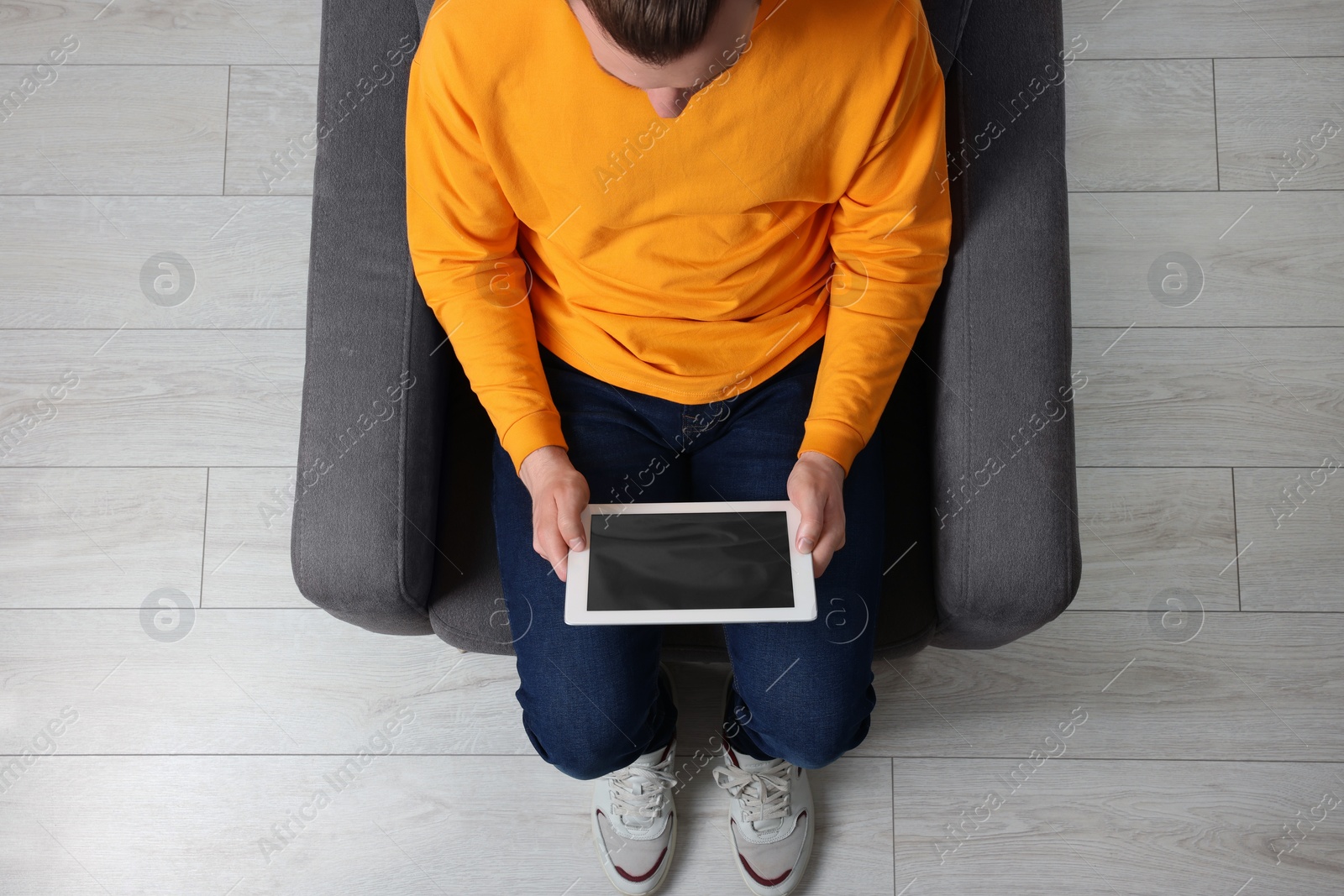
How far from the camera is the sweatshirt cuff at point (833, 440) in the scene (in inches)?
39.4

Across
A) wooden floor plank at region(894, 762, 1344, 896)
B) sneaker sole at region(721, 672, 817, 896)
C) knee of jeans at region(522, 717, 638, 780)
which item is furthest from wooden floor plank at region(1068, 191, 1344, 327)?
knee of jeans at region(522, 717, 638, 780)

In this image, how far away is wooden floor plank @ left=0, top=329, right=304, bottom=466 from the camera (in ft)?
5.01

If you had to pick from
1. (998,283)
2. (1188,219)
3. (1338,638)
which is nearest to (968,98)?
(998,283)

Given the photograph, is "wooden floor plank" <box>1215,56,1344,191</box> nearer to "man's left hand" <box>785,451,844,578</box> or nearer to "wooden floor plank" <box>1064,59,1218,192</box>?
"wooden floor plank" <box>1064,59,1218,192</box>

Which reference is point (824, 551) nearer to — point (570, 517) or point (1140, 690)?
point (570, 517)

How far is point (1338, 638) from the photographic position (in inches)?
57.2

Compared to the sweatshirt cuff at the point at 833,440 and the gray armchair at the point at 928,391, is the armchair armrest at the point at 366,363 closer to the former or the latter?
the gray armchair at the point at 928,391

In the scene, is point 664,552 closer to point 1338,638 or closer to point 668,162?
point 668,162

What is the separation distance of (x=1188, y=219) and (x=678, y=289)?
1.11 m

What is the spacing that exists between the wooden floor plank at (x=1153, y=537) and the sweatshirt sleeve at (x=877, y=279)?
66 centimetres

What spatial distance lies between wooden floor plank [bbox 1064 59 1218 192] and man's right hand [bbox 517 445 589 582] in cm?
116

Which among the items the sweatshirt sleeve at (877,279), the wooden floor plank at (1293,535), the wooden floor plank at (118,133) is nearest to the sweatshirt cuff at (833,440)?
the sweatshirt sleeve at (877,279)

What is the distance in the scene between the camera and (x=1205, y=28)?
1.68 metres

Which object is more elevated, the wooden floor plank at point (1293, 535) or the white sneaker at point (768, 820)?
the wooden floor plank at point (1293, 535)
